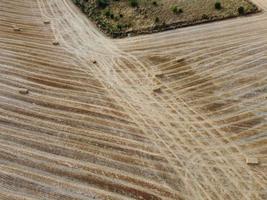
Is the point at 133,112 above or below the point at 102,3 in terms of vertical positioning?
below

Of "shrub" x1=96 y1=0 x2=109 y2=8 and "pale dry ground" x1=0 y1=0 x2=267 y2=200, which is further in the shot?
"shrub" x1=96 y1=0 x2=109 y2=8

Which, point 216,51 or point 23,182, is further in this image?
point 216,51

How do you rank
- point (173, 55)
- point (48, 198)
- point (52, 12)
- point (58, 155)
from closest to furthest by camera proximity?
1. point (48, 198)
2. point (58, 155)
3. point (173, 55)
4. point (52, 12)

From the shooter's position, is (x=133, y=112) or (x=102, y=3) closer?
(x=133, y=112)

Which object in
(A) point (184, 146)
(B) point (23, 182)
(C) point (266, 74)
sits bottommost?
(B) point (23, 182)

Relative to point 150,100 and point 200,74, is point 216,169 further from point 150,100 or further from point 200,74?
point 200,74

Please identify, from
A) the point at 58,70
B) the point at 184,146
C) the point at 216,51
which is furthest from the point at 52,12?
the point at 184,146

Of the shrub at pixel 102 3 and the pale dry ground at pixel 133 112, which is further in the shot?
the shrub at pixel 102 3

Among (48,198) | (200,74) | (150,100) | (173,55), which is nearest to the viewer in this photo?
(48,198)
